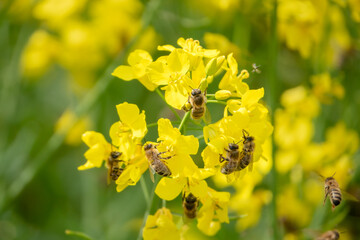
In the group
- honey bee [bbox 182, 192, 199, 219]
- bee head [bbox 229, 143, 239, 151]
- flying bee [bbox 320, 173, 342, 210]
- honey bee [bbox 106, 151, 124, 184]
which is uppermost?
bee head [bbox 229, 143, 239, 151]

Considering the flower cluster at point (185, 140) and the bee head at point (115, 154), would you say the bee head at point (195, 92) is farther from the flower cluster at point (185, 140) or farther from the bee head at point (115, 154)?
the bee head at point (115, 154)

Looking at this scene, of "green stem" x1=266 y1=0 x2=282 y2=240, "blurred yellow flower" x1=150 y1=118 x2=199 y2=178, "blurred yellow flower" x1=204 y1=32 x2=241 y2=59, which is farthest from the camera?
"blurred yellow flower" x1=204 y1=32 x2=241 y2=59

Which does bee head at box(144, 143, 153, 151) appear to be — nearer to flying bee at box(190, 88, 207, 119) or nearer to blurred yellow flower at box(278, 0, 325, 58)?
flying bee at box(190, 88, 207, 119)

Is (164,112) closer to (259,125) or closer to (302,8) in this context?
(302,8)

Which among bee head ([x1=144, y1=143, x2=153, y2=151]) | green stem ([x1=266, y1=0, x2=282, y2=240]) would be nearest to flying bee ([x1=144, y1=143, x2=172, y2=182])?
bee head ([x1=144, y1=143, x2=153, y2=151])

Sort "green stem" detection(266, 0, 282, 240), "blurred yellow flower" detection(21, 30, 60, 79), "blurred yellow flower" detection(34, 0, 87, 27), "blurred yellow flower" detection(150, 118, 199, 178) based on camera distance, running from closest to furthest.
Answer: "blurred yellow flower" detection(150, 118, 199, 178) → "green stem" detection(266, 0, 282, 240) → "blurred yellow flower" detection(34, 0, 87, 27) → "blurred yellow flower" detection(21, 30, 60, 79)

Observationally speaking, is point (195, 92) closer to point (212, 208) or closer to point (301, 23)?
point (212, 208)

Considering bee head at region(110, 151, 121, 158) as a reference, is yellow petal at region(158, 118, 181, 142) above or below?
above

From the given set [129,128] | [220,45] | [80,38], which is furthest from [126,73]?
[80,38]
